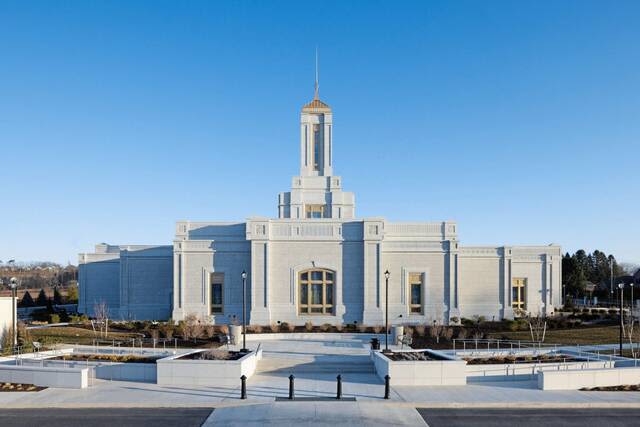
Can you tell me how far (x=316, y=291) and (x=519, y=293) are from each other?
60.3ft

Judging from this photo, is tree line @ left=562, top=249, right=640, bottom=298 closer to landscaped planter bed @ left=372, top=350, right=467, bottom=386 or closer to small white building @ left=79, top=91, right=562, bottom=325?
small white building @ left=79, top=91, right=562, bottom=325

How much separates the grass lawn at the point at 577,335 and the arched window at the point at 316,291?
41.0 ft

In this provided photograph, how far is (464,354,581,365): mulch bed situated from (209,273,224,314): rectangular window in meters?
23.5

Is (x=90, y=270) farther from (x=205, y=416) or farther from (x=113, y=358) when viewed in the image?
(x=205, y=416)

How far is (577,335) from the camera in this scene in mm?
33656

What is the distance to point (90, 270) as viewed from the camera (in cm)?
4762

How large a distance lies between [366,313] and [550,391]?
21.7 meters

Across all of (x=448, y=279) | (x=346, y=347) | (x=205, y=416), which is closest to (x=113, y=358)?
(x=205, y=416)

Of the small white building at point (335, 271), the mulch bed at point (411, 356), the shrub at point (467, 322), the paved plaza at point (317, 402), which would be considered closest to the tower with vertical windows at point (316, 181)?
the small white building at point (335, 271)

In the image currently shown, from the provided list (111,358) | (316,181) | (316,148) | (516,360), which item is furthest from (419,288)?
(111,358)

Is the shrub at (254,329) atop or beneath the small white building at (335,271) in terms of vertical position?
beneath

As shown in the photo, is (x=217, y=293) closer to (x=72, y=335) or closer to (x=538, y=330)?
(x=72, y=335)

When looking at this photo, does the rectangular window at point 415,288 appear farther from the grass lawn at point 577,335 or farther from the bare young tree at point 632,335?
the bare young tree at point 632,335

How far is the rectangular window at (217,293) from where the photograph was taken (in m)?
41.2
